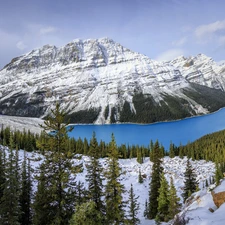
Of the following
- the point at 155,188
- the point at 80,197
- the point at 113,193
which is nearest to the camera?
the point at 80,197

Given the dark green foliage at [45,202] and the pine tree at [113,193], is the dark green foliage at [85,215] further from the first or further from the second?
the pine tree at [113,193]

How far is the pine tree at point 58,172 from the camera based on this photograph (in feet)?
49.2

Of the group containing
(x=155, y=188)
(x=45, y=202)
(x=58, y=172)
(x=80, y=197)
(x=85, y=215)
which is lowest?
(x=155, y=188)

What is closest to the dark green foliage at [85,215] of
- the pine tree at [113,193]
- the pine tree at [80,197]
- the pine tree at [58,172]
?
the pine tree at [80,197]

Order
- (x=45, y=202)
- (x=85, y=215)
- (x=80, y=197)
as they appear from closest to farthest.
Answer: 1. (x=85, y=215)
2. (x=45, y=202)
3. (x=80, y=197)

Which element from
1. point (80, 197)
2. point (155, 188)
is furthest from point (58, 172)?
point (155, 188)

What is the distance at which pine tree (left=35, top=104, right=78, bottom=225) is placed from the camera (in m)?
15.0

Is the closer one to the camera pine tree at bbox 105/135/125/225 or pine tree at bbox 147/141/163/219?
pine tree at bbox 105/135/125/225

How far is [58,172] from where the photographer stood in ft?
50.3

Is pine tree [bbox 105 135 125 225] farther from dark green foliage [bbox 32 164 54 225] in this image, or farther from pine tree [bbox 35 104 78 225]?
dark green foliage [bbox 32 164 54 225]

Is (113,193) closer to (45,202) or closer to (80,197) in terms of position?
(80,197)

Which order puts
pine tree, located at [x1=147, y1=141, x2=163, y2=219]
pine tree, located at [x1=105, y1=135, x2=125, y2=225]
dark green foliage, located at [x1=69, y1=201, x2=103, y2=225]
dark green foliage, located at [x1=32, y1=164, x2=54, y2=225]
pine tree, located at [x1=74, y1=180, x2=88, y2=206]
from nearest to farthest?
dark green foliage, located at [x1=69, y1=201, x2=103, y2=225] → dark green foliage, located at [x1=32, y1=164, x2=54, y2=225] → pine tree, located at [x1=74, y1=180, x2=88, y2=206] → pine tree, located at [x1=105, y1=135, x2=125, y2=225] → pine tree, located at [x1=147, y1=141, x2=163, y2=219]

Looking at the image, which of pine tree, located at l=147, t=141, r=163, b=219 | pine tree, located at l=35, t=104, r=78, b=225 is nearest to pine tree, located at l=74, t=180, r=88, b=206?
pine tree, located at l=35, t=104, r=78, b=225

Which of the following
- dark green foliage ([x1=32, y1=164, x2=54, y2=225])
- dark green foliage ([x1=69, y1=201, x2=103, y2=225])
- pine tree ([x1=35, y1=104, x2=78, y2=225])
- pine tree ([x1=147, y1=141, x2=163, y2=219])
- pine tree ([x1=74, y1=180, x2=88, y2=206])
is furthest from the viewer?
pine tree ([x1=147, y1=141, x2=163, y2=219])
